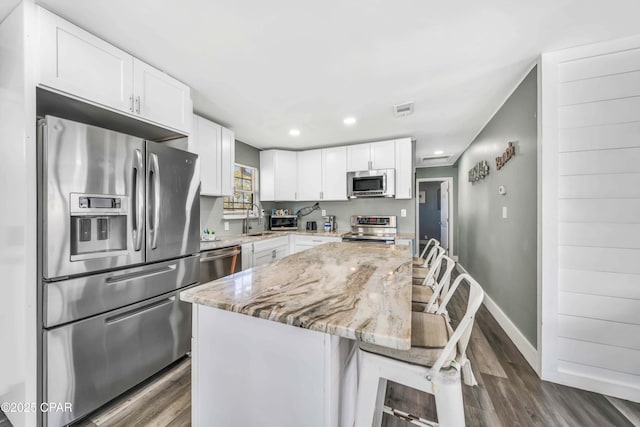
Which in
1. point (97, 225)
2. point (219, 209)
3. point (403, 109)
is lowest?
point (97, 225)

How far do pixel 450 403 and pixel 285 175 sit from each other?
3.84 m

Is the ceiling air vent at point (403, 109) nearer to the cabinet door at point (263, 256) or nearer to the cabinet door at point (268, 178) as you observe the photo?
the cabinet door at point (268, 178)

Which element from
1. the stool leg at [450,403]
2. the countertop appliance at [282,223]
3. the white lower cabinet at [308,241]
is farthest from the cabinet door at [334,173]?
the stool leg at [450,403]

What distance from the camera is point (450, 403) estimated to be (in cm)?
89

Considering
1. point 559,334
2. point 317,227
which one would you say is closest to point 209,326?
point 559,334

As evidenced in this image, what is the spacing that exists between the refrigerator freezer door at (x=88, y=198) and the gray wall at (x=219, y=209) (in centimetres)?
152

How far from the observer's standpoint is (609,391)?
1.65 m

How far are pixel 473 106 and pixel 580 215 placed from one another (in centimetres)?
151

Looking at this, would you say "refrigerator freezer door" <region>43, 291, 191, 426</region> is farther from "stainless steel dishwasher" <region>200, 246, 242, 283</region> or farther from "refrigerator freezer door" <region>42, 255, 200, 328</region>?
"stainless steel dishwasher" <region>200, 246, 242, 283</region>

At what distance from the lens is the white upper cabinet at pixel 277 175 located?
424cm

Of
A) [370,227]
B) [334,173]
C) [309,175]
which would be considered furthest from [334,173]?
[370,227]

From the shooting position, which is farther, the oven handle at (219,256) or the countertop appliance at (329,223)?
the countertop appliance at (329,223)

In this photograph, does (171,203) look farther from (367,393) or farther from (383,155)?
(383,155)

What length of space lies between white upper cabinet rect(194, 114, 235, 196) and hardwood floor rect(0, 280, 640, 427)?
186cm
